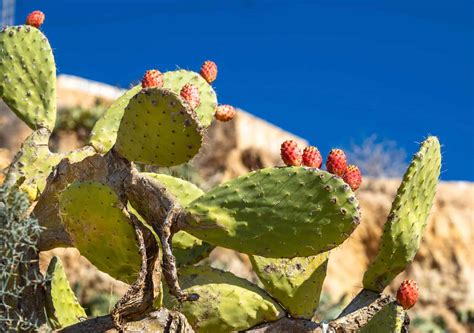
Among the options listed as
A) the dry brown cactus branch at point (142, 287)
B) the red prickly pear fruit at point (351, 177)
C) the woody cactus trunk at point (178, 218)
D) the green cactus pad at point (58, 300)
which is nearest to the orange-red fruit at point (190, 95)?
the woody cactus trunk at point (178, 218)

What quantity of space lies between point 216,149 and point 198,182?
3.09m

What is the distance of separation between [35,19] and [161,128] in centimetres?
138

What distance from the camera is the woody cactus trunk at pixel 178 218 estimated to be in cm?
285

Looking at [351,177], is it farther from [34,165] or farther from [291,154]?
[34,165]

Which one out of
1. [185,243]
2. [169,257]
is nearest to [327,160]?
[169,257]

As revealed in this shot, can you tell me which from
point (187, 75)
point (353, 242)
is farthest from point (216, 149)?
point (187, 75)

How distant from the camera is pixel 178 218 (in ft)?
9.59

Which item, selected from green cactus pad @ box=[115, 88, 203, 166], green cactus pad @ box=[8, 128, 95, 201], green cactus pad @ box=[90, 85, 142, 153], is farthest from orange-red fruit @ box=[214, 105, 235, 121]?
green cactus pad @ box=[115, 88, 203, 166]

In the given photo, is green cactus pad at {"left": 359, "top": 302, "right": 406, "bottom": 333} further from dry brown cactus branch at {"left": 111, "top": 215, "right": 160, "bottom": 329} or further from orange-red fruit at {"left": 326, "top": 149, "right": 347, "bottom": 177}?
dry brown cactus branch at {"left": 111, "top": 215, "right": 160, "bottom": 329}

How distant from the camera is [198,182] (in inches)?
366

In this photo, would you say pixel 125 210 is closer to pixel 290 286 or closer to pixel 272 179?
pixel 272 179

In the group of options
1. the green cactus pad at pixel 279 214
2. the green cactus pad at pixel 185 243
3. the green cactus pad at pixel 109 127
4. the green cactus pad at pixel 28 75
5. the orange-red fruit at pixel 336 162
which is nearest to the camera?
the green cactus pad at pixel 279 214

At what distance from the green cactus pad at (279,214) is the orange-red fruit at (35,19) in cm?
153

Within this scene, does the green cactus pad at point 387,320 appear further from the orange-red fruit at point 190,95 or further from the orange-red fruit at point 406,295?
the orange-red fruit at point 190,95
